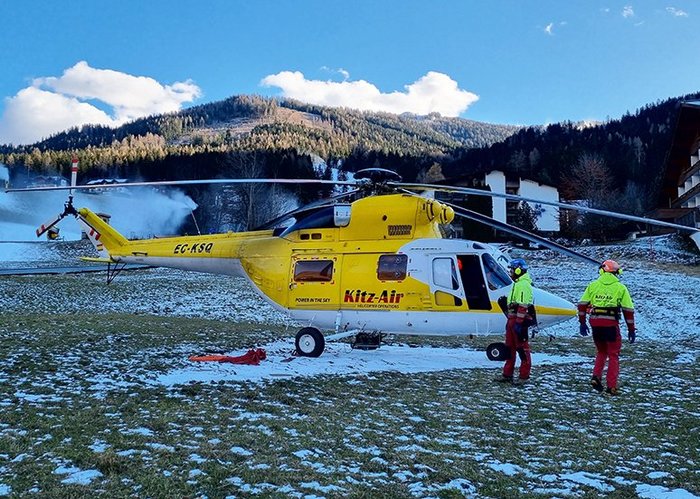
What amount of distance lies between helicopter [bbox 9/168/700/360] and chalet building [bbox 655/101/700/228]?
3177 centimetres

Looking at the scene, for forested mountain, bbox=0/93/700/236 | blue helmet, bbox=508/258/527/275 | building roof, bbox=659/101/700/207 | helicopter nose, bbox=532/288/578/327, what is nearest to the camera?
blue helmet, bbox=508/258/527/275

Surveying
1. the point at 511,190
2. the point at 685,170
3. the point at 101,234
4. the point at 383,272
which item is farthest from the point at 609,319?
the point at 511,190

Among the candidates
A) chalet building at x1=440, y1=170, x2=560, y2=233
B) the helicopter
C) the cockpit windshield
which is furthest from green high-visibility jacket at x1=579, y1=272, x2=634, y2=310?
chalet building at x1=440, y1=170, x2=560, y2=233

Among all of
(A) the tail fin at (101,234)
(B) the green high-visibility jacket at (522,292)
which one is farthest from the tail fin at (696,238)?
(A) the tail fin at (101,234)

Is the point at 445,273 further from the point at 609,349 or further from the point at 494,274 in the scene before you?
the point at 609,349

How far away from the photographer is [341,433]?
5.59 metres

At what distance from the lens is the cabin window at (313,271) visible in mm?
11039

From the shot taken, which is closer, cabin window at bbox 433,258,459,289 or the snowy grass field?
the snowy grass field

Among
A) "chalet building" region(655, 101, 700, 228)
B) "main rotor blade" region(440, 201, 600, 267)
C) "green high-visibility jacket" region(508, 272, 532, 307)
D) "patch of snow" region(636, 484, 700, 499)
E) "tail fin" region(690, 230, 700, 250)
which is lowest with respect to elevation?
"patch of snow" region(636, 484, 700, 499)

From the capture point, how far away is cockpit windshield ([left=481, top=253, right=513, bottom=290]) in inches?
397

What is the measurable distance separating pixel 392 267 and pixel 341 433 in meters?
5.40

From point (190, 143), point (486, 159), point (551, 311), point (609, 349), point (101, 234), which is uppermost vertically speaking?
point (190, 143)

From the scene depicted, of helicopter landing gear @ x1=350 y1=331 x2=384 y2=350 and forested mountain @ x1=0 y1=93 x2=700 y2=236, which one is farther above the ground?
forested mountain @ x1=0 y1=93 x2=700 y2=236

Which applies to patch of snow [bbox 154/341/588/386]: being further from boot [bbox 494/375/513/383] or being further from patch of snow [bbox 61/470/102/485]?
patch of snow [bbox 61/470/102/485]
